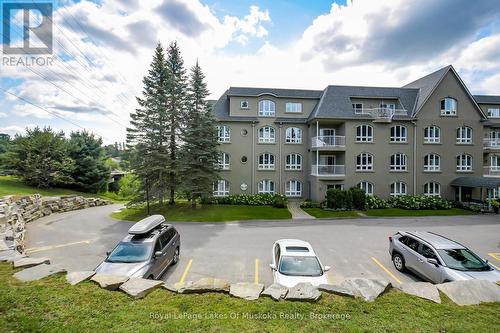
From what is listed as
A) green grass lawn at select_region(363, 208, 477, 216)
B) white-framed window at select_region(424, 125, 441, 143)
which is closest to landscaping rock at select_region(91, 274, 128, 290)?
green grass lawn at select_region(363, 208, 477, 216)

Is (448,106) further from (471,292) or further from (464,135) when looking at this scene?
(471,292)

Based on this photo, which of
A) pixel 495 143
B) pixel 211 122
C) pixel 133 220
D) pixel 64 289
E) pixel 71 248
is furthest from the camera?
pixel 495 143

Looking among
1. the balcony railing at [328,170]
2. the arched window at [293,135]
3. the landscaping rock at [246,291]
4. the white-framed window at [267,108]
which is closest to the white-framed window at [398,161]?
the balcony railing at [328,170]

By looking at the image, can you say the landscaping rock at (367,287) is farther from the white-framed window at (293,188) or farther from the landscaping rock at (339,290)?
the white-framed window at (293,188)

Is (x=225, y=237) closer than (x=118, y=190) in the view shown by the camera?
Yes

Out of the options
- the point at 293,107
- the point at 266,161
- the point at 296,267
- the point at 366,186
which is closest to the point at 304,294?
the point at 296,267

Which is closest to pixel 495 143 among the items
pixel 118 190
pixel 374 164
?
pixel 374 164

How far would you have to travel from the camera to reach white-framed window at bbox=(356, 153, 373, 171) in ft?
89.1

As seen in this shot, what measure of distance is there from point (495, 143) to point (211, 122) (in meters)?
33.3

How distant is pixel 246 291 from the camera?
216 inches

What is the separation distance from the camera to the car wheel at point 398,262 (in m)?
10.7

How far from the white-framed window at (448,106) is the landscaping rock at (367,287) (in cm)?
2975

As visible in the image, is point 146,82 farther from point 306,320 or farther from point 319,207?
point 306,320

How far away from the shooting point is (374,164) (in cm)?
2716
